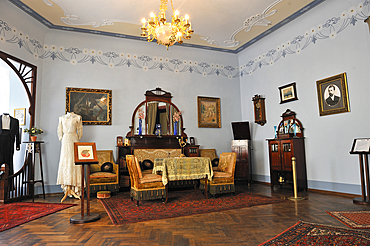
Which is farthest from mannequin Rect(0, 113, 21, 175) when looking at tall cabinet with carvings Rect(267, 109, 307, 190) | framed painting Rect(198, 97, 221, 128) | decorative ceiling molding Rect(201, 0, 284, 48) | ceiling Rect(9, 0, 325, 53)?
tall cabinet with carvings Rect(267, 109, 307, 190)

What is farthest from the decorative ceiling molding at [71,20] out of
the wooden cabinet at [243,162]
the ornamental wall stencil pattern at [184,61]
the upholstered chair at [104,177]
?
the wooden cabinet at [243,162]

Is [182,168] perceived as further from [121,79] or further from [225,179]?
[121,79]

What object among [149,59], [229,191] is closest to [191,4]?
[149,59]

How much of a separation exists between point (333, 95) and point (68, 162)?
21.3 ft

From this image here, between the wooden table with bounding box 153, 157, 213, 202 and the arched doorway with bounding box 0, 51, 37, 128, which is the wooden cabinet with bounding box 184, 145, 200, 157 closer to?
the wooden table with bounding box 153, 157, 213, 202

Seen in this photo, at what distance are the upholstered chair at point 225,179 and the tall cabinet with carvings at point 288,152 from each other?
1.45 metres

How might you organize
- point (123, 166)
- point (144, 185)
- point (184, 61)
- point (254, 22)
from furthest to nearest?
1. point (184, 61)
2. point (254, 22)
3. point (123, 166)
4. point (144, 185)

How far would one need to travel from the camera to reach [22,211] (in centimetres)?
464

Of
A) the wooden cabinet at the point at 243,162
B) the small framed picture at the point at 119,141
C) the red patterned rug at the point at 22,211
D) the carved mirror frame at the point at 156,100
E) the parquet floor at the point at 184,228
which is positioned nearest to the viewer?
the parquet floor at the point at 184,228

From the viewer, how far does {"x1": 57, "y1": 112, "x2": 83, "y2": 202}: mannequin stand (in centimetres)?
585

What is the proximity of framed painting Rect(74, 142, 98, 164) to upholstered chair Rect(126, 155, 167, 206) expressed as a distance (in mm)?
1112

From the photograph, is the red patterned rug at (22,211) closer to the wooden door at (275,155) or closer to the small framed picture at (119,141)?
the small framed picture at (119,141)

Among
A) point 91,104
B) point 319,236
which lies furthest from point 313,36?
point 91,104

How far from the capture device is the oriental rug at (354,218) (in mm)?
3466
